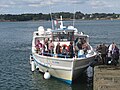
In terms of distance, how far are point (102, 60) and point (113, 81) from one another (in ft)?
20.1

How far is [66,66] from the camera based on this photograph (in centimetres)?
1945

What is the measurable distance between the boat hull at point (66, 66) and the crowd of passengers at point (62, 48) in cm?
46

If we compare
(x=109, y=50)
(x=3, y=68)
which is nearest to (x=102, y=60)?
(x=109, y=50)

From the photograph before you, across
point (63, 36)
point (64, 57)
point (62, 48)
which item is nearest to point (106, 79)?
point (64, 57)

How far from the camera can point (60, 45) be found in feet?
71.8

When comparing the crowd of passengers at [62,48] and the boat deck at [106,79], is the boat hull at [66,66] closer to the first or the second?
the crowd of passengers at [62,48]

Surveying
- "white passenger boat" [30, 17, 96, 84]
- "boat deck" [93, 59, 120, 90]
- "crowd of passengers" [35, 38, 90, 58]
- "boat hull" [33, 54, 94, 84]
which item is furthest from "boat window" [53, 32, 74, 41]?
"boat deck" [93, 59, 120, 90]

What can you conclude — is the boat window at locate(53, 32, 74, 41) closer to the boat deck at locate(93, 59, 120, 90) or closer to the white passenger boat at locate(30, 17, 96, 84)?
the white passenger boat at locate(30, 17, 96, 84)

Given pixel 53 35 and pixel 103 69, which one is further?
pixel 53 35

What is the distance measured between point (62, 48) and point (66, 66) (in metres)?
1.66

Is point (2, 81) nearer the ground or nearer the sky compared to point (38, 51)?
nearer the ground

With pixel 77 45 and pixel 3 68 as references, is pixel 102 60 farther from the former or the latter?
pixel 3 68

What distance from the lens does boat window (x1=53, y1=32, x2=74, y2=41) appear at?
22.7m

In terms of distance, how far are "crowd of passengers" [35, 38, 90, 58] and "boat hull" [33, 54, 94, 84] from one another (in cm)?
46
